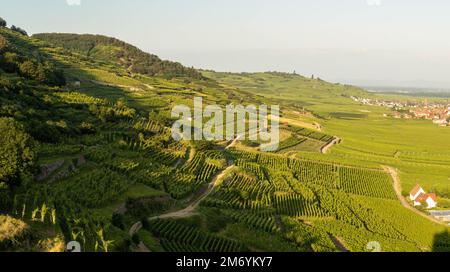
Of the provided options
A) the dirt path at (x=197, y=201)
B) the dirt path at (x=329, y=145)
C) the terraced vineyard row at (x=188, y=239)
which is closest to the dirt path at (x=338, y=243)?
the terraced vineyard row at (x=188, y=239)

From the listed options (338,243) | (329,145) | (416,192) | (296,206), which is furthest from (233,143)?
(338,243)

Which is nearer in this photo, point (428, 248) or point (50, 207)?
point (50, 207)

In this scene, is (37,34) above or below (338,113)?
above

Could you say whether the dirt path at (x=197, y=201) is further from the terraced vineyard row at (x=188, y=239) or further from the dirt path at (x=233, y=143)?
the dirt path at (x=233, y=143)
